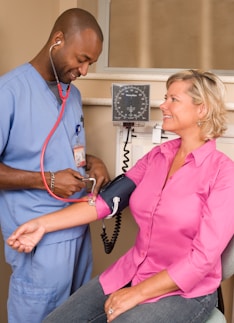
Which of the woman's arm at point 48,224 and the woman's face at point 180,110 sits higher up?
the woman's face at point 180,110

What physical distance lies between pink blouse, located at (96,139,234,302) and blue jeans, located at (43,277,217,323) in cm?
3

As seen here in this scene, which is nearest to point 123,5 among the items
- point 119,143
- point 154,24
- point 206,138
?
point 154,24

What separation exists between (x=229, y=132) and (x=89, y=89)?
70cm

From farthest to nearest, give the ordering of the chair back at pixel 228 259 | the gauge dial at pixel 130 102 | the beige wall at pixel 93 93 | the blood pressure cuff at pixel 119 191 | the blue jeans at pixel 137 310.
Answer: the beige wall at pixel 93 93 → the gauge dial at pixel 130 102 → the blood pressure cuff at pixel 119 191 → the chair back at pixel 228 259 → the blue jeans at pixel 137 310

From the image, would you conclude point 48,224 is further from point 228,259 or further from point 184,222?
point 228,259

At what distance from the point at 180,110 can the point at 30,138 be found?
0.51 m

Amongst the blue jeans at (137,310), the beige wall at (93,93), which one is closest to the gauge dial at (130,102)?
the beige wall at (93,93)

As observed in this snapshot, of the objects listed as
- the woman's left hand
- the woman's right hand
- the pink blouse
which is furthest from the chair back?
the woman's right hand

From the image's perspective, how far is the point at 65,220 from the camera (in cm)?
148

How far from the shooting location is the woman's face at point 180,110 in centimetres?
141

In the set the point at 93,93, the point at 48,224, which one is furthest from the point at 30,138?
the point at 93,93

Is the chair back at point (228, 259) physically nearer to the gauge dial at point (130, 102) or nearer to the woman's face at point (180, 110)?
the woman's face at point (180, 110)

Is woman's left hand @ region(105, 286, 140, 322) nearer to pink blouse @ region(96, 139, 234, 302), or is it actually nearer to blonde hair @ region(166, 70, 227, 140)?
pink blouse @ region(96, 139, 234, 302)

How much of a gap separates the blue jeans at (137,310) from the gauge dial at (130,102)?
0.67 m
